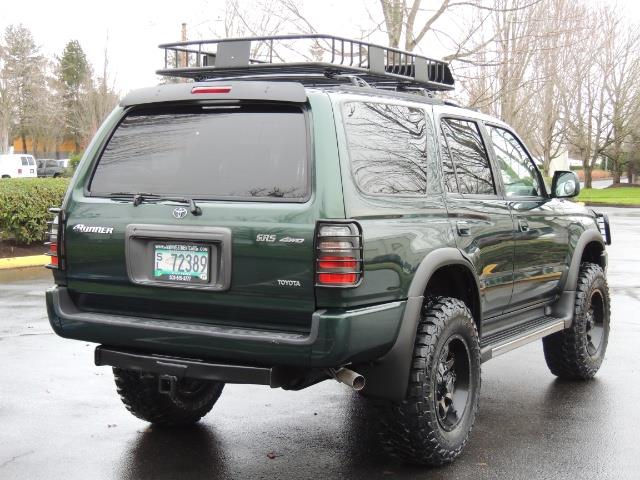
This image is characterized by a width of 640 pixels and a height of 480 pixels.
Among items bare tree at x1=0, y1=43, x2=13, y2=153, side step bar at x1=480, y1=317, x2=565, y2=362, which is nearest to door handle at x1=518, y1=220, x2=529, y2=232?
side step bar at x1=480, y1=317, x2=565, y2=362

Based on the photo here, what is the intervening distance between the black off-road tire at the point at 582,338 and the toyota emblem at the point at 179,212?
3.37m

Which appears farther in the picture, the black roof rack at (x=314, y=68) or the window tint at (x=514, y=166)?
the window tint at (x=514, y=166)

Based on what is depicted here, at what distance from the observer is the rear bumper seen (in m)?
3.79

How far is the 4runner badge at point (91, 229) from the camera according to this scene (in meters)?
4.25

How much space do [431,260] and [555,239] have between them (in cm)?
198

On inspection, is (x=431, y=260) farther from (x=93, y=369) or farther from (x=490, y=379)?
(x=93, y=369)

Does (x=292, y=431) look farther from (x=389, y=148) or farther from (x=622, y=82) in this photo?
(x=622, y=82)

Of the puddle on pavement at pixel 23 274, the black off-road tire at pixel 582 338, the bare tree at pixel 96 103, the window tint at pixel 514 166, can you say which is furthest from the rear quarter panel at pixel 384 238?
the bare tree at pixel 96 103

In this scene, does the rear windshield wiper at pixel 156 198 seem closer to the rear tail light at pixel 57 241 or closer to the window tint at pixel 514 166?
the rear tail light at pixel 57 241

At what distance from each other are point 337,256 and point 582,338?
321 centimetres

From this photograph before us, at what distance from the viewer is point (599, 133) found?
48219 mm

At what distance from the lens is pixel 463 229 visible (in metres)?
4.76

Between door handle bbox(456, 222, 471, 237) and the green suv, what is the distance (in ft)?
0.05

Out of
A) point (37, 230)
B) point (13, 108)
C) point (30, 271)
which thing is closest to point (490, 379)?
point (30, 271)
